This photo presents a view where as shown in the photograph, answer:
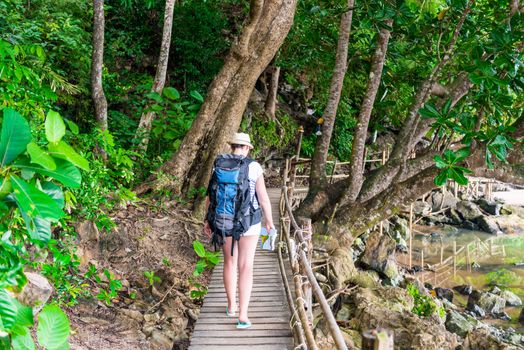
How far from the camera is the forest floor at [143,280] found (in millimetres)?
3840

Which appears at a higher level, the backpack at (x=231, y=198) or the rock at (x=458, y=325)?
the backpack at (x=231, y=198)

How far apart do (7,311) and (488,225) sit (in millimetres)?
20954

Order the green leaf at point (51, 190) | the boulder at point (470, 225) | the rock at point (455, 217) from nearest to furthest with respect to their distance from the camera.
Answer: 1. the green leaf at point (51, 190)
2. the boulder at point (470, 225)
3. the rock at point (455, 217)

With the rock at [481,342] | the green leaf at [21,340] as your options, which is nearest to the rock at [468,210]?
the rock at [481,342]

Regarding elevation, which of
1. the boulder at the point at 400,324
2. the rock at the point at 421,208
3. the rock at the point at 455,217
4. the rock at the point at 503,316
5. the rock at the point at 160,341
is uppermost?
the rock at the point at 160,341

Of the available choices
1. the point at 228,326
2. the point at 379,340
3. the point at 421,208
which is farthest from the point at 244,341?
the point at 421,208

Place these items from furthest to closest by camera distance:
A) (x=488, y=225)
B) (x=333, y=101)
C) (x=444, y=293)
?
(x=488, y=225) → (x=444, y=293) → (x=333, y=101)

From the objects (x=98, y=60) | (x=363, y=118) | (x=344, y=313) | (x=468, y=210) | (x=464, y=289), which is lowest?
(x=464, y=289)

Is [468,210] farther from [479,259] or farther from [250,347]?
[250,347]

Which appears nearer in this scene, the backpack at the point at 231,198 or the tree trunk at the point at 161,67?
the backpack at the point at 231,198

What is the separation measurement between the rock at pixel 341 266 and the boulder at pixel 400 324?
43cm

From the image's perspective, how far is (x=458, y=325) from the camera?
9031 mm

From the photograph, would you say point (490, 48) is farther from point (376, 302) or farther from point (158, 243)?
point (158, 243)

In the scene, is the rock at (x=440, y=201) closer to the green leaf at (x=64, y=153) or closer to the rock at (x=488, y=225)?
the rock at (x=488, y=225)
